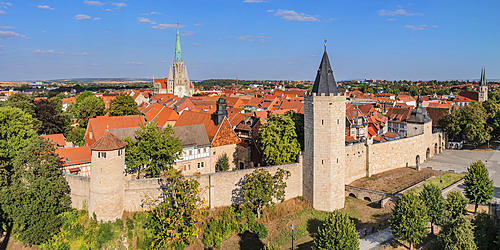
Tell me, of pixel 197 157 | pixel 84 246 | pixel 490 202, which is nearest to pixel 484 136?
pixel 490 202

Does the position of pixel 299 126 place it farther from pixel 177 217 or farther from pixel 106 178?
pixel 106 178

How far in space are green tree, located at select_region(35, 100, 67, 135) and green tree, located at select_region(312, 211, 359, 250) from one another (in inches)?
1697

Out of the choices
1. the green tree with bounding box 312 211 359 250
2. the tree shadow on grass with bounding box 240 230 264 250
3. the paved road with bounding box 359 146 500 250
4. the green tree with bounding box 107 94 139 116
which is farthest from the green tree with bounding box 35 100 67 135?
the paved road with bounding box 359 146 500 250

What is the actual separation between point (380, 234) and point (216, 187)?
1477cm

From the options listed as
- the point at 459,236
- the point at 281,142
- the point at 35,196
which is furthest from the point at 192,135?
the point at 459,236

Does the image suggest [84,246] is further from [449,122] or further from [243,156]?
[449,122]

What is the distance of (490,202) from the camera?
1337 inches

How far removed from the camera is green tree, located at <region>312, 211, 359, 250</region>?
23969 millimetres

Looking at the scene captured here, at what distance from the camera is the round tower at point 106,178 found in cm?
2764

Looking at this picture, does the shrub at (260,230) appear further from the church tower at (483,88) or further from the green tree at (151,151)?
the church tower at (483,88)

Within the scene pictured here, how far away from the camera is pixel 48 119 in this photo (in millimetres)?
50969

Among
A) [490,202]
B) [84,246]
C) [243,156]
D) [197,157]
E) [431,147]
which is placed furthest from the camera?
[431,147]

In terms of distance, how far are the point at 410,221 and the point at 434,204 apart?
4.34m

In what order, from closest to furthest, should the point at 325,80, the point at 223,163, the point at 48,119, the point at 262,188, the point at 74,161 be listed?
1. the point at 262,188
2. the point at 325,80
3. the point at 74,161
4. the point at 223,163
5. the point at 48,119
